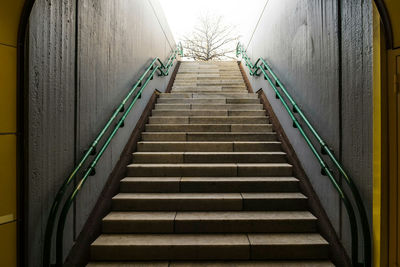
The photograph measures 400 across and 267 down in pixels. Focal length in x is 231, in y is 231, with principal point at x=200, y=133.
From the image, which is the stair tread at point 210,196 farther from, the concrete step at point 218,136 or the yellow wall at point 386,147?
the concrete step at point 218,136

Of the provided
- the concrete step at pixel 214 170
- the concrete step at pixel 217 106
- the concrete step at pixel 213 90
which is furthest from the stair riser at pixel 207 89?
the concrete step at pixel 214 170

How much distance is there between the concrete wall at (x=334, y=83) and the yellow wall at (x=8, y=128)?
265 centimetres

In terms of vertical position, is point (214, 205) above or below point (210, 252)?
above

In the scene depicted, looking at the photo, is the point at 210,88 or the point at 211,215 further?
the point at 210,88

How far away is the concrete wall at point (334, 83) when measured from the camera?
1.94 meters

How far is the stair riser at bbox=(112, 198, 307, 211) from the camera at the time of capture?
2.74 meters

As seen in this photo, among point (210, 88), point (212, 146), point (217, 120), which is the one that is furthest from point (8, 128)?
point (210, 88)

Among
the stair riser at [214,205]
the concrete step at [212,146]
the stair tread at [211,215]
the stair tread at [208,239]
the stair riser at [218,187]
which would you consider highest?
the concrete step at [212,146]

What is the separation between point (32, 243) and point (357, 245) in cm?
254

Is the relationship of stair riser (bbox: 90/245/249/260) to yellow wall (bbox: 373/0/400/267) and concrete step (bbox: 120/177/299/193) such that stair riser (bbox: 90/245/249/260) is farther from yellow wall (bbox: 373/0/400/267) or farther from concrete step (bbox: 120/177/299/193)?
yellow wall (bbox: 373/0/400/267)

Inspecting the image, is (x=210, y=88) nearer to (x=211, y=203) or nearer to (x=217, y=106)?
(x=217, y=106)

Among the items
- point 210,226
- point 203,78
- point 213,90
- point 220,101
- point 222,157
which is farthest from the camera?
point 203,78

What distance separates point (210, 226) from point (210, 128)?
2050 millimetres

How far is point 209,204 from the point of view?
9.00ft
